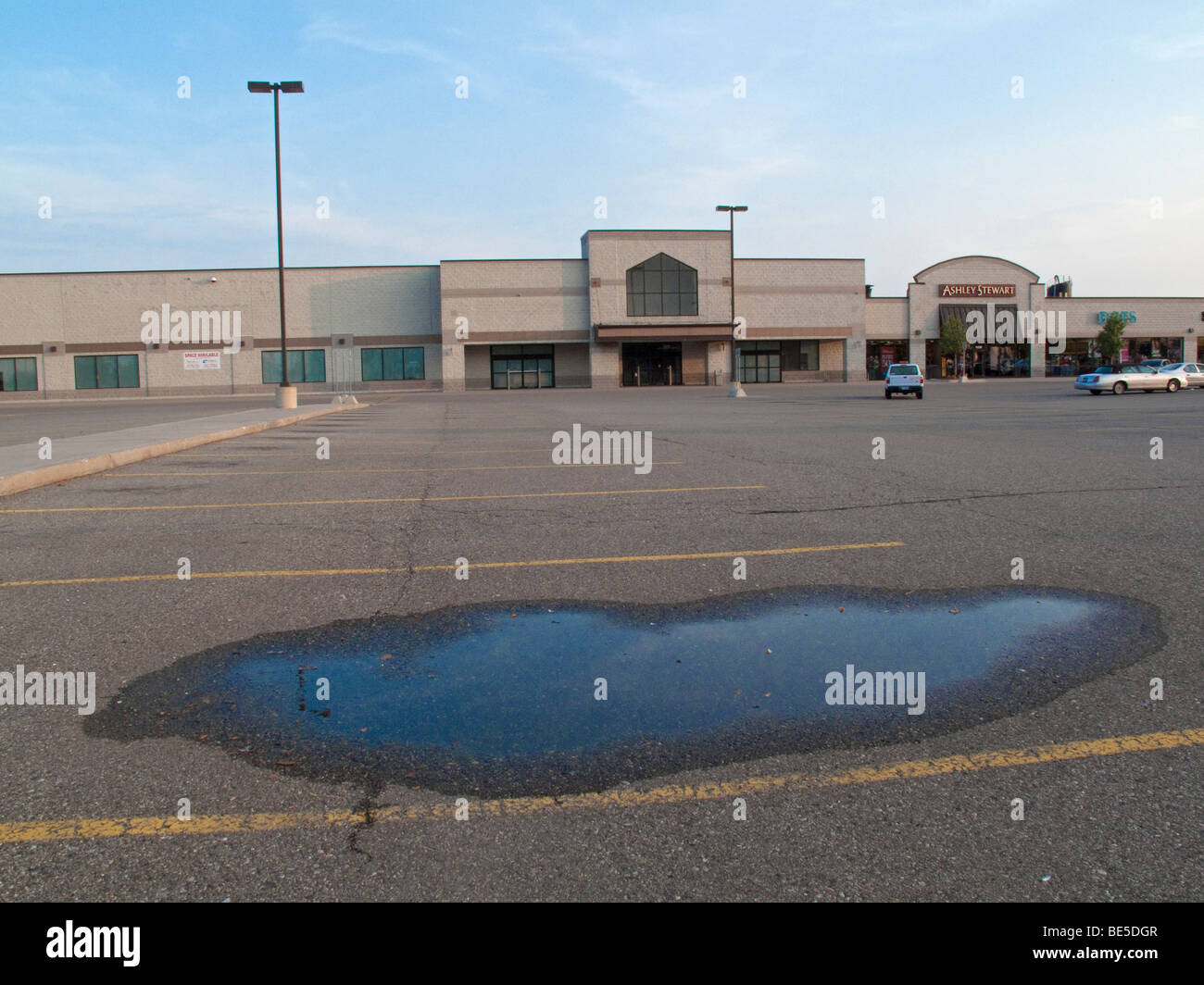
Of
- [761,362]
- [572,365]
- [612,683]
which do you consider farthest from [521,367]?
[612,683]

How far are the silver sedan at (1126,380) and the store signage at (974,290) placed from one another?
2924 cm

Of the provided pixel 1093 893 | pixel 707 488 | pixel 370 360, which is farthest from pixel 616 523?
pixel 370 360

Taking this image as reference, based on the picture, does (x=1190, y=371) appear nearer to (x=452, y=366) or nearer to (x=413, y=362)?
(x=452, y=366)

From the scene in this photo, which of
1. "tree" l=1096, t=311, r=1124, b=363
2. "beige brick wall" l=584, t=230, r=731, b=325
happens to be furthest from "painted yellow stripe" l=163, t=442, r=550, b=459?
"tree" l=1096, t=311, r=1124, b=363

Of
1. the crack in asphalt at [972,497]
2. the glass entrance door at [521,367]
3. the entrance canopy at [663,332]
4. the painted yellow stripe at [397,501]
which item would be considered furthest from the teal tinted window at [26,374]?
the crack in asphalt at [972,497]

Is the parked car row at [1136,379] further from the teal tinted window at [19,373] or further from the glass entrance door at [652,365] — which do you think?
the teal tinted window at [19,373]

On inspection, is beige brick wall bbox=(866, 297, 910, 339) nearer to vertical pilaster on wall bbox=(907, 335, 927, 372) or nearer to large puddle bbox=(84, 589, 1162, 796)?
vertical pilaster on wall bbox=(907, 335, 927, 372)

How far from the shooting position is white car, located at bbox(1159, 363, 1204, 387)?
1866 inches

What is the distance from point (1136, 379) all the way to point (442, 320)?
42441mm

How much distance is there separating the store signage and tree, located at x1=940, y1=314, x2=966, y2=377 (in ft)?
6.63

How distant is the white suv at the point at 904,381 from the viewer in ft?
130

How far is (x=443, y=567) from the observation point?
7.11 meters

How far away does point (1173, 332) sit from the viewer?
79.2 m
